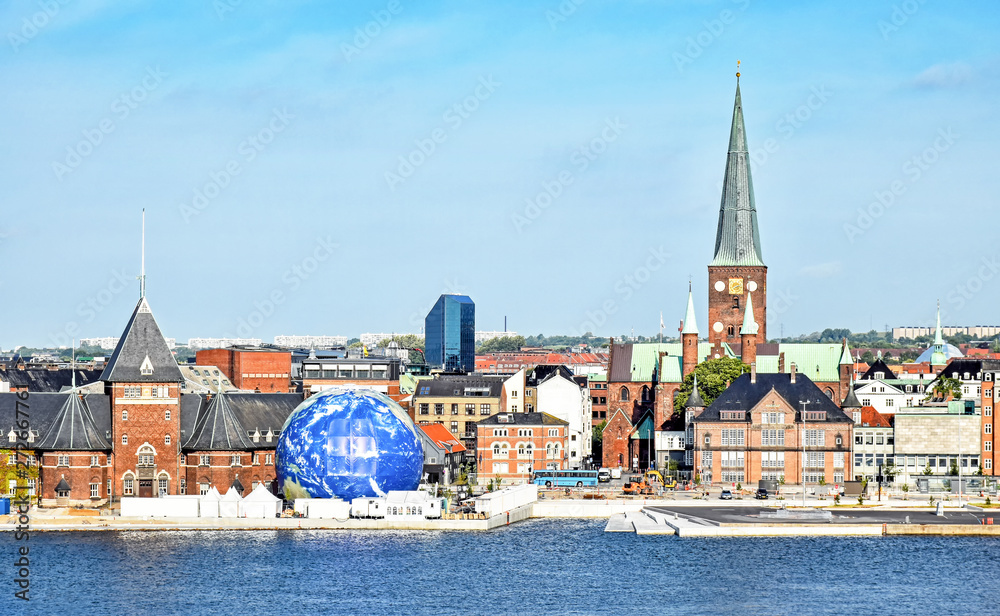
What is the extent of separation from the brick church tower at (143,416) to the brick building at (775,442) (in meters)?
42.4

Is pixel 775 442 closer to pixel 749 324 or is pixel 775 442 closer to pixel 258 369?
pixel 749 324

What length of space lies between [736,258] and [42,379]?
233 ft

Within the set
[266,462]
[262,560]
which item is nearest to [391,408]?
[266,462]

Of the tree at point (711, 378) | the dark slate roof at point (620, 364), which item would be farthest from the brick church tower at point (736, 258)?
the tree at point (711, 378)

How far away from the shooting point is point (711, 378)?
5896 inches

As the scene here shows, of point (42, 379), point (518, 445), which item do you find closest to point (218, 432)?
point (518, 445)

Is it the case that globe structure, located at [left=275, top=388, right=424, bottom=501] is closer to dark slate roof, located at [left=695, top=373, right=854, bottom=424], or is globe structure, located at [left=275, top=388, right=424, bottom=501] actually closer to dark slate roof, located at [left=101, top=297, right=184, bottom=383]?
dark slate roof, located at [left=101, top=297, right=184, bottom=383]

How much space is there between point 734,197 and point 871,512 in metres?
67.2

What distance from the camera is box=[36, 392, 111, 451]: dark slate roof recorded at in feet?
357

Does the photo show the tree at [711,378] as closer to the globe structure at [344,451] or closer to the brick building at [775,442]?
the brick building at [775,442]

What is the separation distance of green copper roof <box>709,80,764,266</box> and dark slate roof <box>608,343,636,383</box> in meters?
14.0

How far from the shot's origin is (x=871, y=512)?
112 metres

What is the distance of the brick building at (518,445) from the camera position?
455 feet

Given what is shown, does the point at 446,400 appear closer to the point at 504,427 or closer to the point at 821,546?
the point at 504,427
